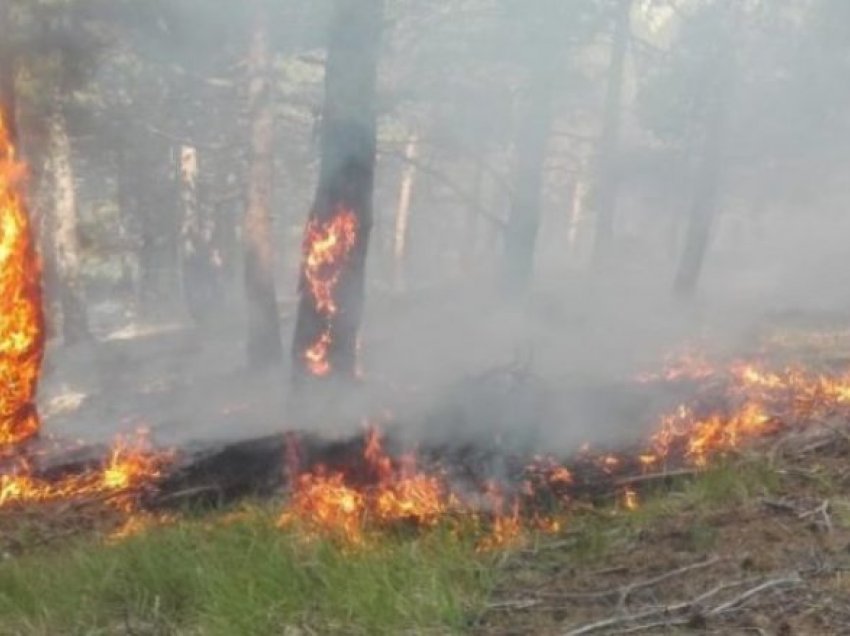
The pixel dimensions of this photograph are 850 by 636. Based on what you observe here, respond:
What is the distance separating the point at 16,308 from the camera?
793 centimetres

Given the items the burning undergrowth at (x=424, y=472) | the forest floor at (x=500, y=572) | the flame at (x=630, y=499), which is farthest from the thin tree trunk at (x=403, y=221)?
the forest floor at (x=500, y=572)

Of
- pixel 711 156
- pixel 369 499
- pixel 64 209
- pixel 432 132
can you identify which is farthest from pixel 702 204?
pixel 369 499

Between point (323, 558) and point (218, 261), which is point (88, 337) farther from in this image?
point (323, 558)

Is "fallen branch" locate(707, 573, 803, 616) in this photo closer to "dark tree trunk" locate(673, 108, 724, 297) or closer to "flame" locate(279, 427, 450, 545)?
"flame" locate(279, 427, 450, 545)

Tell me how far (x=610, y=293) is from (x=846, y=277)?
5.22m

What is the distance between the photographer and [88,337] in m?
17.9

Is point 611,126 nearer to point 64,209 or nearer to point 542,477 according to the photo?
point 64,209

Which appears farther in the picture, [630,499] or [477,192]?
[477,192]

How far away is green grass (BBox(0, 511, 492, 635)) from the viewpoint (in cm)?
356

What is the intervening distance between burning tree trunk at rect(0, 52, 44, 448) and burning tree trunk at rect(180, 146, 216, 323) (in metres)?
11.5

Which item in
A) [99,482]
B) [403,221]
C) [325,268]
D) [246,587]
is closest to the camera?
[246,587]

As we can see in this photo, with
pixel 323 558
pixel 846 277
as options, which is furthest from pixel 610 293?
pixel 323 558

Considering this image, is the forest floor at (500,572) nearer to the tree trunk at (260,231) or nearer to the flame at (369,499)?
the flame at (369,499)

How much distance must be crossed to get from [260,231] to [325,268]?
4185mm
